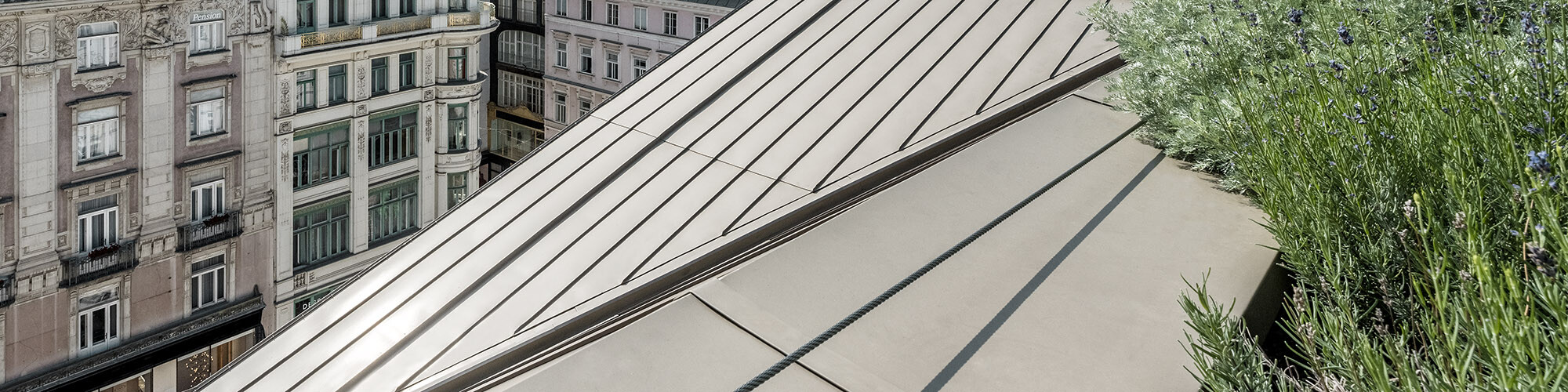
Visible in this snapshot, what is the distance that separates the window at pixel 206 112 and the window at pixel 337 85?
1585mm

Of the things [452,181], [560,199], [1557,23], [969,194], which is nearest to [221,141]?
[452,181]

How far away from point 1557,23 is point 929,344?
155cm

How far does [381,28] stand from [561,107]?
9.58 metres

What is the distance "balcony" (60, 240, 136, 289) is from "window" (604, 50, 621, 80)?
39.0 ft

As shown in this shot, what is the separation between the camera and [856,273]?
2.74 metres

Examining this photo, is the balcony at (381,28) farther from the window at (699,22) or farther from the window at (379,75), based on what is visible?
the window at (699,22)

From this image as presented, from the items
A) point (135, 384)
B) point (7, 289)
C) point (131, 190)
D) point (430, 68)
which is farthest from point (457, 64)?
point (7, 289)

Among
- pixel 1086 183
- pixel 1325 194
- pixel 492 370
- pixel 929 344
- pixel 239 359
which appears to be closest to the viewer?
pixel 1325 194

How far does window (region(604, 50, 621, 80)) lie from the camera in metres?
25.6

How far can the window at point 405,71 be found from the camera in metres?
18.1

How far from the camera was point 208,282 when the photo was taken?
54.4ft

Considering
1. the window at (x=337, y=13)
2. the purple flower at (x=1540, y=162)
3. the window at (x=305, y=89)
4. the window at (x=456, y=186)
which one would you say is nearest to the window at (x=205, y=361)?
the window at (x=305, y=89)

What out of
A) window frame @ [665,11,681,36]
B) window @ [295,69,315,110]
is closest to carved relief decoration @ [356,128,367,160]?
window @ [295,69,315,110]

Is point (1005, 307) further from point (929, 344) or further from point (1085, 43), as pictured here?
point (1085, 43)
